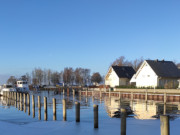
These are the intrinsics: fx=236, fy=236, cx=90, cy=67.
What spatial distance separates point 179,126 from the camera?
1525 cm

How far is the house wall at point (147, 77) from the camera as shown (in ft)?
179

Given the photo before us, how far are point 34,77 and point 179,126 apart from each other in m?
153

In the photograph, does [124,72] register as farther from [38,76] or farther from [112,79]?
[38,76]

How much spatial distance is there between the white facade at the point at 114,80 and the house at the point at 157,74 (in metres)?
10.5

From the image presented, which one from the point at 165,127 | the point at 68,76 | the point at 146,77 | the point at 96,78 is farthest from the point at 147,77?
the point at 68,76

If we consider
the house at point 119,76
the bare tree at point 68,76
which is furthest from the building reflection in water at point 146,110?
the bare tree at point 68,76

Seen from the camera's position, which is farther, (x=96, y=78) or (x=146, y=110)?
(x=96, y=78)

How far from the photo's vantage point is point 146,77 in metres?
57.5

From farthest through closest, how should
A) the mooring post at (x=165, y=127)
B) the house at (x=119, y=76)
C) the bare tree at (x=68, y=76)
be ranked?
1. the bare tree at (x=68, y=76)
2. the house at (x=119, y=76)
3. the mooring post at (x=165, y=127)

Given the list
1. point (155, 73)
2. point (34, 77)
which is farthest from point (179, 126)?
point (34, 77)

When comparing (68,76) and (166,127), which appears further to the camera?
(68,76)

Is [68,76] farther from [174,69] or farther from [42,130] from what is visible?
[42,130]

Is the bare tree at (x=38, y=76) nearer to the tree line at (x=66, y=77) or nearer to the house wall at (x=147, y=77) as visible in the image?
the tree line at (x=66, y=77)

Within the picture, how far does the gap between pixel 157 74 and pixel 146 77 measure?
14.0ft
